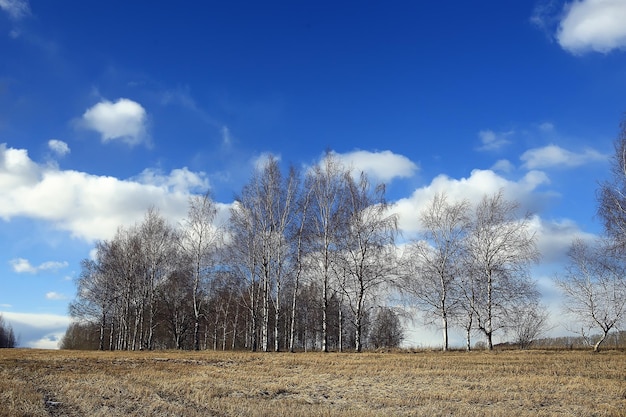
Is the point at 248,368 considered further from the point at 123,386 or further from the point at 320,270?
the point at 320,270

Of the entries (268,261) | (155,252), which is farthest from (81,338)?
(268,261)

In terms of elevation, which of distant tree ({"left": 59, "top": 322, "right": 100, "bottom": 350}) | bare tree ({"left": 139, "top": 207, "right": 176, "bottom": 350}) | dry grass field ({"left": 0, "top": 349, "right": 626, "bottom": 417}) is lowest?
distant tree ({"left": 59, "top": 322, "right": 100, "bottom": 350})

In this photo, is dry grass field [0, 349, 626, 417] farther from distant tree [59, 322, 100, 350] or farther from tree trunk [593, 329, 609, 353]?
distant tree [59, 322, 100, 350]

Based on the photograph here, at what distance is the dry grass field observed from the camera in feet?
37.9

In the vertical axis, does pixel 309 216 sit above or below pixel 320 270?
above

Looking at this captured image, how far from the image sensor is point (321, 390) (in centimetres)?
1546

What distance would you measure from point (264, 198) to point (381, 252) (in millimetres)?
10294

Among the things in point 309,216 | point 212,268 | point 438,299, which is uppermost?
point 309,216

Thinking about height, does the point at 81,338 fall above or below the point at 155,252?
below

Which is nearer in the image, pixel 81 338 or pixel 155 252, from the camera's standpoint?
pixel 155 252

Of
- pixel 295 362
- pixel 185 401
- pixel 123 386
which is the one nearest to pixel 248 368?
pixel 295 362

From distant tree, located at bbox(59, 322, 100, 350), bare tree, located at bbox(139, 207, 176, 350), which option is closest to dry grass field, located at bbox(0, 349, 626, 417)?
bare tree, located at bbox(139, 207, 176, 350)

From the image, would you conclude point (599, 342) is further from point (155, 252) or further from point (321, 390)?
point (155, 252)

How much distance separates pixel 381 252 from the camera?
3531cm
